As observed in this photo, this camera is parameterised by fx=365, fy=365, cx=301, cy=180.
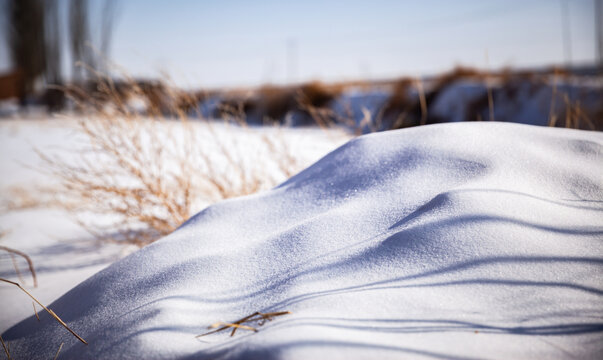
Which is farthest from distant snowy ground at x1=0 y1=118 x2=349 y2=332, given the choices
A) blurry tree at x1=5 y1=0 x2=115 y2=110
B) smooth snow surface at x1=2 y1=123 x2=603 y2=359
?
blurry tree at x1=5 y1=0 x2=115 y2=110

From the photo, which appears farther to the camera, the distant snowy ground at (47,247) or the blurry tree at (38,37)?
the blurry tree at (38,37)

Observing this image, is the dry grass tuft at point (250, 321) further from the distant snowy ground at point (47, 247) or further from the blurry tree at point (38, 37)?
the blurry tree at point (38, 37)

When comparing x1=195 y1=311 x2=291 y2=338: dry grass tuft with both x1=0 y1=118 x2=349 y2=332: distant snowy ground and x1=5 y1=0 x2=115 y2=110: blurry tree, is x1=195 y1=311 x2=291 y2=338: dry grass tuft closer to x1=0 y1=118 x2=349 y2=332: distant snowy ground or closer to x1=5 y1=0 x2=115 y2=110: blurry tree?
x1=0 y1=118 x2=349 y2=332: distant snowy ground

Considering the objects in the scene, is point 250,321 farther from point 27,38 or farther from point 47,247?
point 27,38

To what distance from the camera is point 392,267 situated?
852mm

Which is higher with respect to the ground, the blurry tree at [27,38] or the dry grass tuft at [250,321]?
the blurry tree at [27,38]

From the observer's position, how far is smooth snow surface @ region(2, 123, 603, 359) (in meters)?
0.69

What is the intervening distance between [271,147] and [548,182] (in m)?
1.45

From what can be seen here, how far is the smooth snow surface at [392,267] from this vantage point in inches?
27.0

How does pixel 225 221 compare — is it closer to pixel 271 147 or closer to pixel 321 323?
pixel 321 323

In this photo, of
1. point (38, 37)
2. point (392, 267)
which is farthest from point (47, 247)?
point (38, 37)

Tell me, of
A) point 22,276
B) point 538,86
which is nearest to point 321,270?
point 22,276

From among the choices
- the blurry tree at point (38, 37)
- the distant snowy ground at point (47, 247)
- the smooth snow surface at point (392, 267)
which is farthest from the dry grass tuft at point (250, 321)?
the blurry tree at point (38, 37)

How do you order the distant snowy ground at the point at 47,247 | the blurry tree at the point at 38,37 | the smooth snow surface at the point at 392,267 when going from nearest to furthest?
the smooth snow surface at the point at 392,267 → the distant snowy ground at the point at 47,247 → the blurry tree at the point at 38,37
